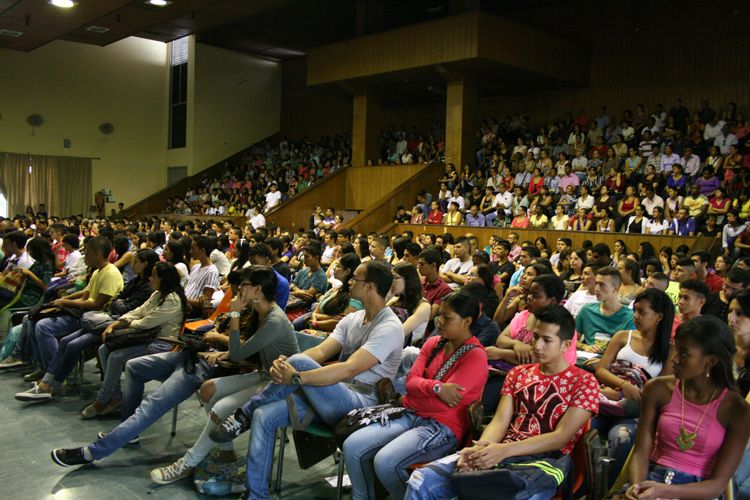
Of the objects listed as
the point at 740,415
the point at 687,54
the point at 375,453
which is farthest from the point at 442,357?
the point at 687,54

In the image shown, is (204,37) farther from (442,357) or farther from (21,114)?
(442,357)

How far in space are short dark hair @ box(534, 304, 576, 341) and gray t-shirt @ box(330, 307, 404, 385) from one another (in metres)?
0.82

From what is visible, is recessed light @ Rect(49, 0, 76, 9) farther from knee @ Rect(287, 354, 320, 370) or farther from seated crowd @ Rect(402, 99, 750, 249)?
knee @ Rect(287, 354, 320, 370)

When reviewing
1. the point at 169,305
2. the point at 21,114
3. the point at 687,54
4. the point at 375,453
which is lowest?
the point at 375,453

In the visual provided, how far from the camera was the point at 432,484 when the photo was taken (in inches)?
96.7

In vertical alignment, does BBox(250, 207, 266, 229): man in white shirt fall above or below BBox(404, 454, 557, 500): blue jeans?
above

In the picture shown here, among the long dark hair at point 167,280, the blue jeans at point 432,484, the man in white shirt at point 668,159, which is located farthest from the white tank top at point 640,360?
the man in white shirt at point 668,159

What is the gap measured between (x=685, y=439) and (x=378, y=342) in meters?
1.41

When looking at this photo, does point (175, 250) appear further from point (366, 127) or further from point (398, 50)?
point (366, 127)

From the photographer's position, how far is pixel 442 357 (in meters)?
2.92

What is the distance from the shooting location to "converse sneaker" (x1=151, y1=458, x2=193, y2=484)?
333cm

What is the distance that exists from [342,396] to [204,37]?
18.5 metres

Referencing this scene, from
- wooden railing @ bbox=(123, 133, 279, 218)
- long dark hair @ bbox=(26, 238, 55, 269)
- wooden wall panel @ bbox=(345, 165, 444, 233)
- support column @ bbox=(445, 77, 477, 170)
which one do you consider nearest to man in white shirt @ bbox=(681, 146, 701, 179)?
support column @ bbox=(445, 77, 477, 170)

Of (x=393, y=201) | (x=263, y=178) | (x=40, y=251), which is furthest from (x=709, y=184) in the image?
(x=263, y=178)
